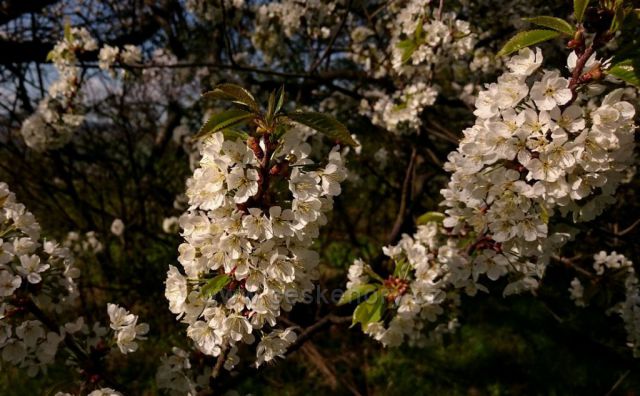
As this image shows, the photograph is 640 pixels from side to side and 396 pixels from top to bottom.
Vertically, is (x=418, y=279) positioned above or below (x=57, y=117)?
above

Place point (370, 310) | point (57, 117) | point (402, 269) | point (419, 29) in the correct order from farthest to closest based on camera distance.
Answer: point (57, 117)
point (419, 29)
point (402, 269)
point (370, 310)

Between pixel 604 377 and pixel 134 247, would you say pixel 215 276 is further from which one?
pixel 134 247

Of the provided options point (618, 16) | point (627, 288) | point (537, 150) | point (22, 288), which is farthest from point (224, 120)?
point (627, 288)

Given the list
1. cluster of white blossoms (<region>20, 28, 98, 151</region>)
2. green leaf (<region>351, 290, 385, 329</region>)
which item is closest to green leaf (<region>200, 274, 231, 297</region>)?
green leaf (<region>351, 290, 385, 329</region>)

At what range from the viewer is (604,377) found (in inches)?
163

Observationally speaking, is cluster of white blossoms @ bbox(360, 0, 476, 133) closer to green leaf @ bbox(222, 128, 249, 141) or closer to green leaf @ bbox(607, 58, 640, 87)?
green leaf @ bbox(607, 58, 640, 87)

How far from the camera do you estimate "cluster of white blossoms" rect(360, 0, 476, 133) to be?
A: 111 inches

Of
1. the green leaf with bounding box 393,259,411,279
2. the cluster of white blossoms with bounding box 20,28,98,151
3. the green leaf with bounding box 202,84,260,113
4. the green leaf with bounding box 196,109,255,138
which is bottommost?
the cluster of white blossoms with bounding box 20,28,98,151

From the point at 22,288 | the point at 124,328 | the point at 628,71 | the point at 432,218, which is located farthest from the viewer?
the point at 432,218

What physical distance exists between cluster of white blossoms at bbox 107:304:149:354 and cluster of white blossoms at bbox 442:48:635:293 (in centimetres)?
140

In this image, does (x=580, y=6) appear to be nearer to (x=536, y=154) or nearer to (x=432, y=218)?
(x=536, y=154)

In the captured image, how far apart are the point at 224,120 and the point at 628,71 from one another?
3.71ft

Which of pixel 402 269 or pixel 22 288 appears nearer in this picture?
pixel 22 288

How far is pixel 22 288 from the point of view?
1.79m
